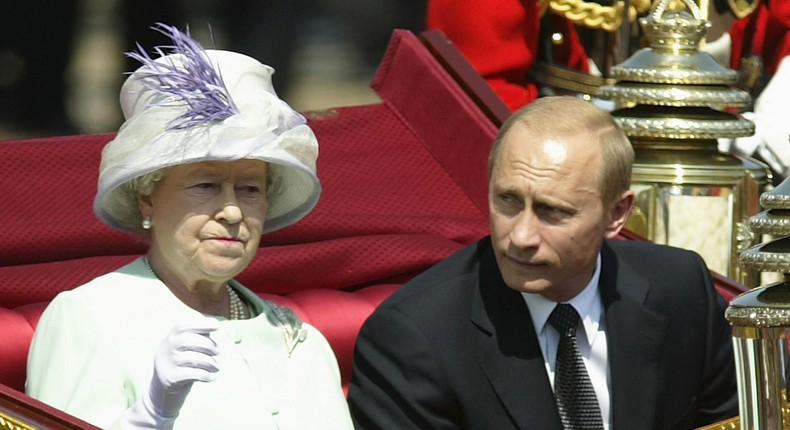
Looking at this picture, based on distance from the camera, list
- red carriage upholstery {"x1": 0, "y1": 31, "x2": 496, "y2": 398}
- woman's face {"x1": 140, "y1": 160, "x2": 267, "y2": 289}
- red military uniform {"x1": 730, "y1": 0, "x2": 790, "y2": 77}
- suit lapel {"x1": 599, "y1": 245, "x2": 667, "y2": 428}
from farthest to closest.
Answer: red military uniform {"x1": 730, "y1": 0, "x2": 790, "y2": 77}, red carriage upholstery {"x1": 0, "y1": 31, "x2": 496, "y2": 398}, suit lapel {"x1": 599, "y1": 245, "x2": 667, "y2": 428}, woman's face {"x1": 140, "y1": 160, "x2": 267, "y2": 289}

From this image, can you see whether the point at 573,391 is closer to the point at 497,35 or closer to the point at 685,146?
the point at 685,146

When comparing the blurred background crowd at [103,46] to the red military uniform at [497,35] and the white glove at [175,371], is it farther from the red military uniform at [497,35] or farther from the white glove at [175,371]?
the white glove at [175,371]

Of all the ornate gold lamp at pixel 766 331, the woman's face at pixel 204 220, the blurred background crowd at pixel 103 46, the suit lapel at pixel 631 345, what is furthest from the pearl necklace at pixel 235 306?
the blurred background crowd at pixel 103 46

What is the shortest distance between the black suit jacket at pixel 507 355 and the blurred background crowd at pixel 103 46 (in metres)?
3.72

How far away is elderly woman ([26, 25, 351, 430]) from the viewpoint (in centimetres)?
265

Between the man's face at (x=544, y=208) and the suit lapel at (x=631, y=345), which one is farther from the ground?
the man's face at (x=544, y=208)

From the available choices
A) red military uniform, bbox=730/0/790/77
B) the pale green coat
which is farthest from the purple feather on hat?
red military uniform, bbox=730/0/790/77

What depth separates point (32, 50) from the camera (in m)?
6.94

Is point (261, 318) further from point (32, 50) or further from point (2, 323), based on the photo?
point (32, 50)

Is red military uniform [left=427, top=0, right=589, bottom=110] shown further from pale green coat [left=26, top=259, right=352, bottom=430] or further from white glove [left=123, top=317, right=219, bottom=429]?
white glove [left=123, top=317, right=219, bottom=429]

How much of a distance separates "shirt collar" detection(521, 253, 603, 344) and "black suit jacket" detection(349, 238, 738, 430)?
14 millimetres

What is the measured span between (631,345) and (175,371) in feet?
2.94

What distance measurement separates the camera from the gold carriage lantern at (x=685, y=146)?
4.12 m

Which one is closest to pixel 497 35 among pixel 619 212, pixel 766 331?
pixel 619 212
